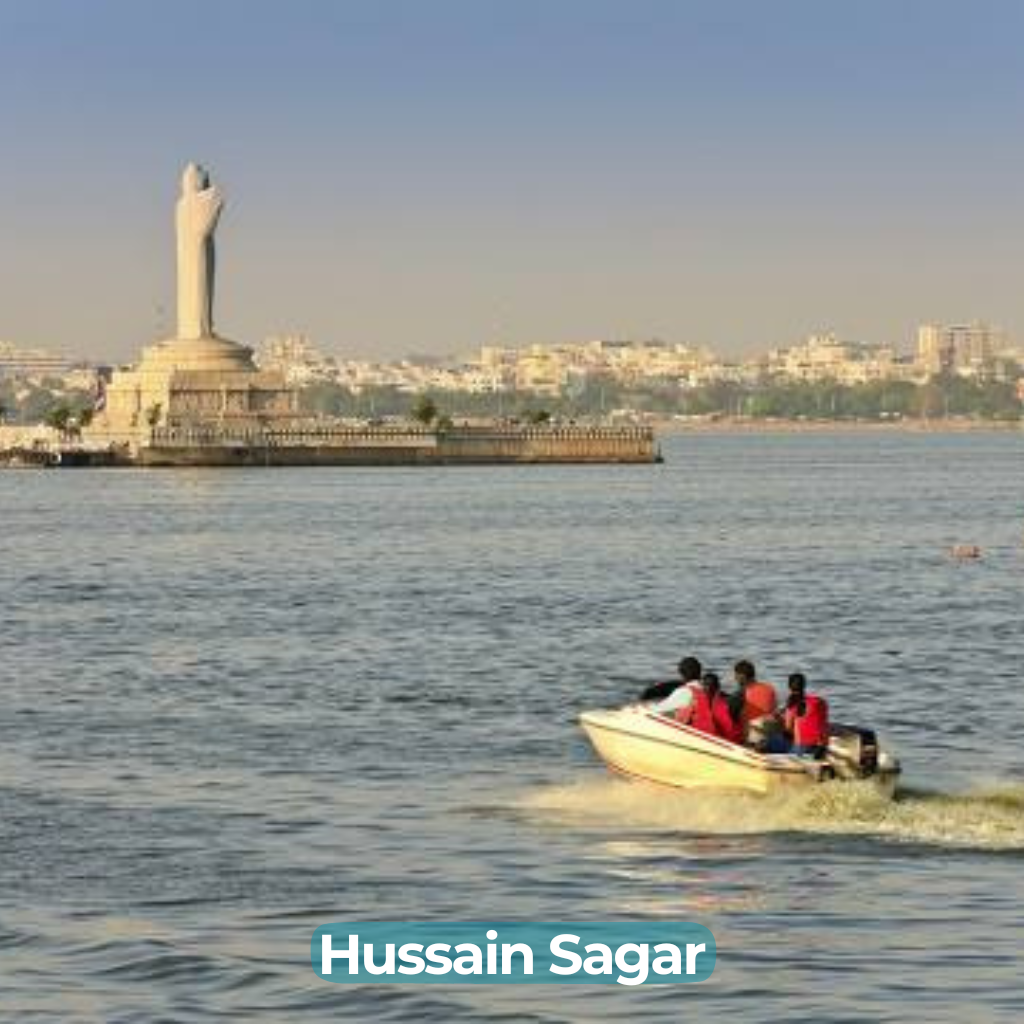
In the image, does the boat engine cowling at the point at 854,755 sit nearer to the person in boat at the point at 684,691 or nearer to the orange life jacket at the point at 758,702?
the orange life jacket at the point at 758,702

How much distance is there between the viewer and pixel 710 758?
36.1 metres

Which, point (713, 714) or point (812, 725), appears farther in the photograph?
point (713, 714)

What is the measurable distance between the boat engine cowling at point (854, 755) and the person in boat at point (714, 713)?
1.41 metres

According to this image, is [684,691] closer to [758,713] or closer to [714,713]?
[714,713]

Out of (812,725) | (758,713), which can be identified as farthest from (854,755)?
(758,713)

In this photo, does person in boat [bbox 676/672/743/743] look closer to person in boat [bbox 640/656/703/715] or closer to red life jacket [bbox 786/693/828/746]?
person in boat [bbox 640/656/703/715]

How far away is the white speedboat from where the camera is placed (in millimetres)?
35156

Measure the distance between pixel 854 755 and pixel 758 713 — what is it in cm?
156

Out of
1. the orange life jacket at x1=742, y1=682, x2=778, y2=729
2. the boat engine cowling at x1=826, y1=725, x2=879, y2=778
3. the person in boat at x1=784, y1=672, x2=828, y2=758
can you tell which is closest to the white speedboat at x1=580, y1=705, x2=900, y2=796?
the boat engine cowling at x1=826, y1=725, x2=879, y2=778

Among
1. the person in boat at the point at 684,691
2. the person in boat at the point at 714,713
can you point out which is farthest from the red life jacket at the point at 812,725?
the person in boat at the point at 684,691

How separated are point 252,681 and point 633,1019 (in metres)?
29.0

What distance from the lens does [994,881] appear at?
31.4 m

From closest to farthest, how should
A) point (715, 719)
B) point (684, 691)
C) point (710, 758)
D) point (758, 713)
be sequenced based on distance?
1. point (710, 758)
2. point (758, 713)
3. point (715, 719)
4. point (684, 691)

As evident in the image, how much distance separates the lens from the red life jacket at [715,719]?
120ft
